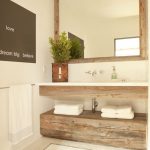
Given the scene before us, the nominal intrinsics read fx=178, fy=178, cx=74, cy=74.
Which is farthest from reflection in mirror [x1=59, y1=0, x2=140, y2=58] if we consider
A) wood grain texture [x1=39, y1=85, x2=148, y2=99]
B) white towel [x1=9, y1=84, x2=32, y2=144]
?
white towel [x1=9, y1=84, x2=32, y2=144]

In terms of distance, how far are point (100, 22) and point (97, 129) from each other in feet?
5.05

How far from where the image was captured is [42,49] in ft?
8.74

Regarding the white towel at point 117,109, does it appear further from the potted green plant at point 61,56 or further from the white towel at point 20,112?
the white towel at point 20,112

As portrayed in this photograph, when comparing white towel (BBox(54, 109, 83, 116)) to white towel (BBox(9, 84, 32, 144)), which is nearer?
white towel (BBox(9, 84, 32, 144))

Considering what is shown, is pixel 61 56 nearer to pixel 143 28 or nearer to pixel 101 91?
pixel 101 91

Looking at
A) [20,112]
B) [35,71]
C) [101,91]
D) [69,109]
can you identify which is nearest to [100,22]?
[101,91]

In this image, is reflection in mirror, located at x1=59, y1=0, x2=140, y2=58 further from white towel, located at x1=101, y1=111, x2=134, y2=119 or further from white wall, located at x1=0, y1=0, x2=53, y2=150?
white towel, located at x1=101, y1=111, x2=134, y2=119

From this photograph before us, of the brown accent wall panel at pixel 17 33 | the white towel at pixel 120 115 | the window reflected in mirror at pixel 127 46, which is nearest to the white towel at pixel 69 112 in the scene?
the white towel at pixel 120 115

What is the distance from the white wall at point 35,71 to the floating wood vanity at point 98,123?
6.4 inches

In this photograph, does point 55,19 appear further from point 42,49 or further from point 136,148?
point 136,148

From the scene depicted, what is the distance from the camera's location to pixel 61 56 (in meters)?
2.62

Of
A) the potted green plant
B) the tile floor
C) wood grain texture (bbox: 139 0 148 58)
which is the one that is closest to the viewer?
the tile floor

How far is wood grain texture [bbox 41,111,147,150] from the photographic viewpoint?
2.09 meters

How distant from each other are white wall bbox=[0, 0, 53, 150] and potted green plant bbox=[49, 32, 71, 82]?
0.55 ft
